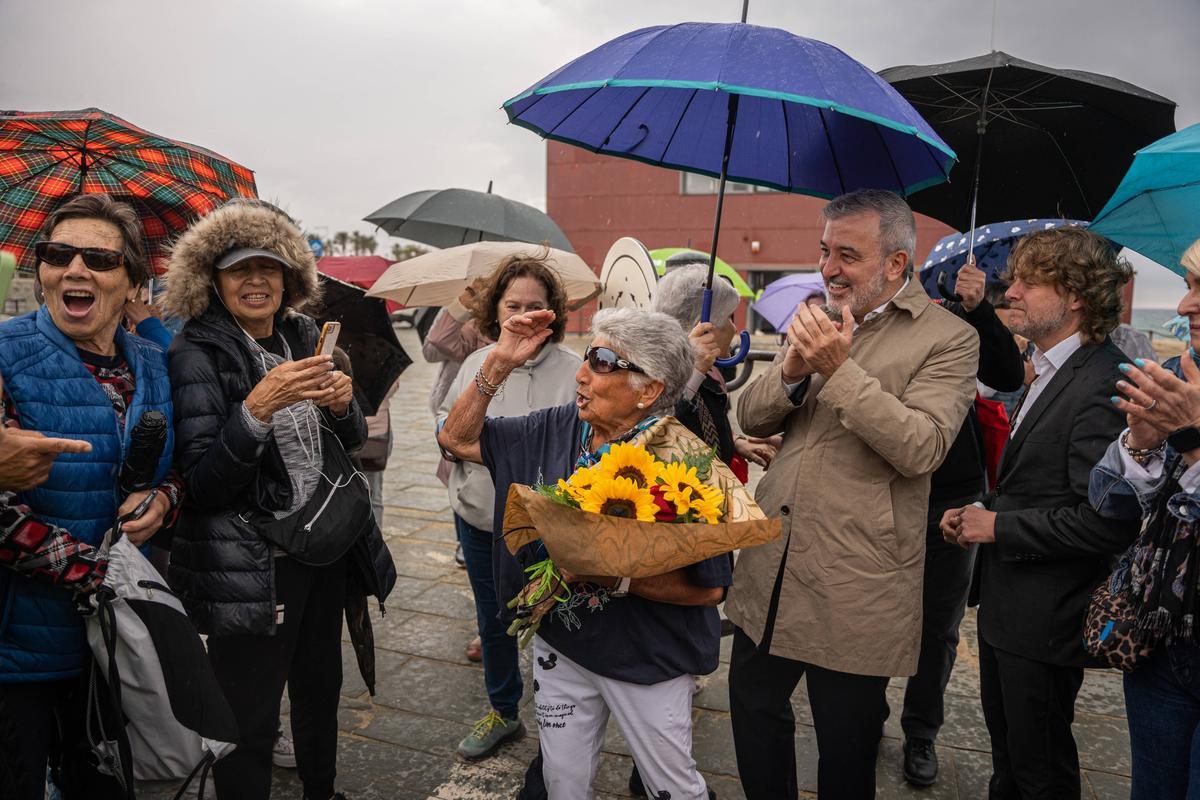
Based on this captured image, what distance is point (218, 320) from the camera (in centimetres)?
254

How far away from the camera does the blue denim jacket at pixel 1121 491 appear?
2.02 metres

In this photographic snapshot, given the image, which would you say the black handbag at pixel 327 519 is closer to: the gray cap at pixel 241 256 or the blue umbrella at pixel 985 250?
the gray cap at pixel 241 256

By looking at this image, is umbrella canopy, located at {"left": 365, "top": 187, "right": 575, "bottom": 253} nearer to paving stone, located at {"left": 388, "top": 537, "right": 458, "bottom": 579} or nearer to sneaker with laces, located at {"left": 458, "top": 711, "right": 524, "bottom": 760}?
paving stone, located at {"left": 388, "top": 537, "right": 458, "bottom": 579}

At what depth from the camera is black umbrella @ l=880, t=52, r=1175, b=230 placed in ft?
9.68

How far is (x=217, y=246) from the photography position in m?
2.54

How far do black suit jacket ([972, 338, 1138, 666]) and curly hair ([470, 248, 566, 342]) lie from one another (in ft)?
6.09

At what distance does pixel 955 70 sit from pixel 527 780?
3032mm

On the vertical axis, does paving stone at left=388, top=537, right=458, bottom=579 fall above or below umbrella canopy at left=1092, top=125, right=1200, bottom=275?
below

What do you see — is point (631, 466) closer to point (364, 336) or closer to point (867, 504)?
point (867, 504)

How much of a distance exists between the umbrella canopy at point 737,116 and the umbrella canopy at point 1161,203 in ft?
1.92

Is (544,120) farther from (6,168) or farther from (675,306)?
(6,168)

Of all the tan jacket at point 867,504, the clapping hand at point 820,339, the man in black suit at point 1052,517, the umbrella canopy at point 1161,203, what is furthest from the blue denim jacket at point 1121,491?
the clapping hand at point 820,339

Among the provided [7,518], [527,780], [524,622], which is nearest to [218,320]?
[7,518]

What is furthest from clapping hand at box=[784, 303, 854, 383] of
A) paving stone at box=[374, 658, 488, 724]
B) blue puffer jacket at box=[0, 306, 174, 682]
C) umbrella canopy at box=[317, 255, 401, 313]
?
umbrella canopy at box=[317, 255, 401, 313]
